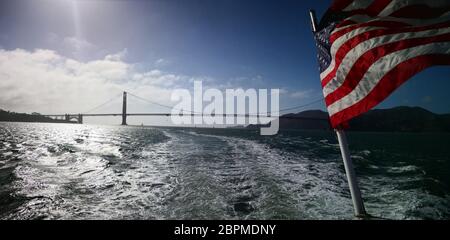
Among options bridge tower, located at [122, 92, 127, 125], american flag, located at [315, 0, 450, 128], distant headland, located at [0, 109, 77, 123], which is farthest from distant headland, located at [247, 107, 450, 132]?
distant headland, located at [0, 109, 77, 123]

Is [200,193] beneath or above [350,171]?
beneath

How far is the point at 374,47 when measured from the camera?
3.56 m

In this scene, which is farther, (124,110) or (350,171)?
(124,110)

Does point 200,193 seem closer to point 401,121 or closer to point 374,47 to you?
point 374,47

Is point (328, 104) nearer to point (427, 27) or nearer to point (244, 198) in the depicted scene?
point (427, 27)

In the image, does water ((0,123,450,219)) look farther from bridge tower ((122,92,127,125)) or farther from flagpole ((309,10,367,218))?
bridge tower ((122,92,127,125))

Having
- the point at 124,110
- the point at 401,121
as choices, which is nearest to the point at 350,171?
the point at 124,110

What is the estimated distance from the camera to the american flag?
3141 millimetres

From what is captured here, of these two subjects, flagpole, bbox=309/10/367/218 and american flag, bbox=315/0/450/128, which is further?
flagpole, bbox=309/10/367/218

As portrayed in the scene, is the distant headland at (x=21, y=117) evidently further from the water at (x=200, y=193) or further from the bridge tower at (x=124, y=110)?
the water at (x=200, y=193)

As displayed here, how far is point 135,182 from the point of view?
9594 millimetres

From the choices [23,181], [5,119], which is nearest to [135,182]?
Result: [23,181]

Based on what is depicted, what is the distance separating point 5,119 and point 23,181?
217482mm

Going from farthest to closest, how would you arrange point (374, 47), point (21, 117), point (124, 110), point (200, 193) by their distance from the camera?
point (21, 117) < point (124, 110) < point (200, 193) < point (374, 47)
